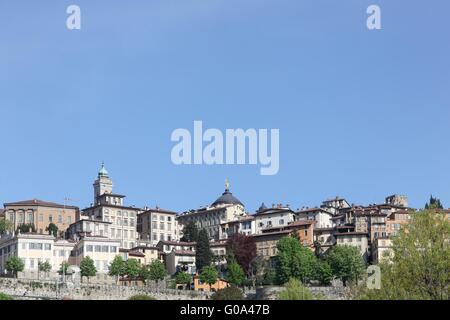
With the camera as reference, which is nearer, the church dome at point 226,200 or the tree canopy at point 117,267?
the tree canopy at point 117,267

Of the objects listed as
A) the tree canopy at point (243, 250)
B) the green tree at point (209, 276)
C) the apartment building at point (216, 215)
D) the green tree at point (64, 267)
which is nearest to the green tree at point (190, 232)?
the apartment building at point (216, 215)

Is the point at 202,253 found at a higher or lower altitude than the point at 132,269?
higher

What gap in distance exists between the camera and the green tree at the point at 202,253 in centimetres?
11994

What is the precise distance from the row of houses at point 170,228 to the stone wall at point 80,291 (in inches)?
389

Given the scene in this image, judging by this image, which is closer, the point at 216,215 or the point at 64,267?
the point at 64,267

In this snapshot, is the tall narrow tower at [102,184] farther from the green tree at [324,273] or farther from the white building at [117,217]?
the green tree at [324,273]

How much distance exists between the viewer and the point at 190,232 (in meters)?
137

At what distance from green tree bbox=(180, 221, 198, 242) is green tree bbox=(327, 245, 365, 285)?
30265 mm

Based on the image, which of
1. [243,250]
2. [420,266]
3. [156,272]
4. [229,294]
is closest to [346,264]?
[243,250]

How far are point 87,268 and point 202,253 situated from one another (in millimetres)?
18689

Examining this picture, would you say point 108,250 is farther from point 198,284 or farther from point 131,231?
point 131,231

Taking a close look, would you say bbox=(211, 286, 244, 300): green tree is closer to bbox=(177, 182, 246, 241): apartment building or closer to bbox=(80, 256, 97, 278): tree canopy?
bbox=(80, 256, 97, 278): tree canopy

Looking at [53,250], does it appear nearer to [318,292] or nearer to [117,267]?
[117,267]

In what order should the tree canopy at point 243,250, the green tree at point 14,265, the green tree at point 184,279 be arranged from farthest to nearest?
the tree canopy at point 243,250 < the green tree at point 184,279 < the green tree at point 14,265
